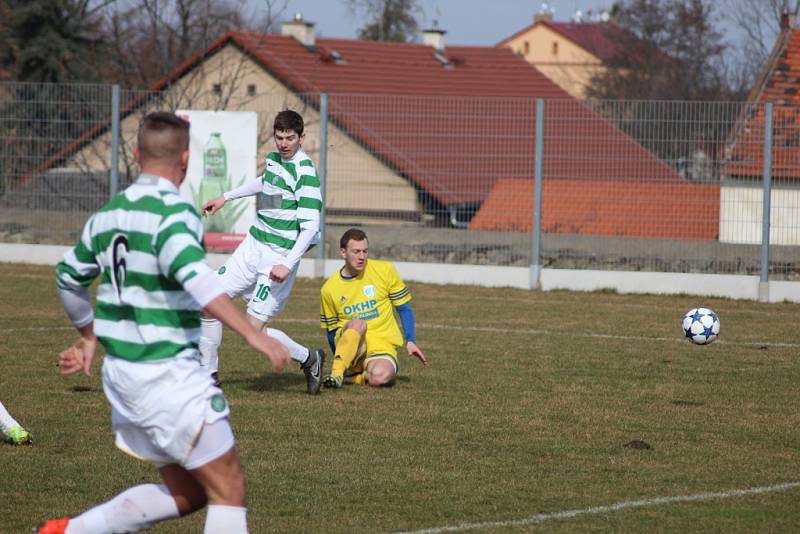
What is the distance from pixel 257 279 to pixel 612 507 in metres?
4.03

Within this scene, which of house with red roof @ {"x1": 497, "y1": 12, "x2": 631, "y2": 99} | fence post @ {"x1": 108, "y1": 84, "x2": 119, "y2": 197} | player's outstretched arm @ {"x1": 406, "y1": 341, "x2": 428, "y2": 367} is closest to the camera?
player's outstretched arm @ {"x1": 406, "y1": 341, "x2": 428, "y2": 367}

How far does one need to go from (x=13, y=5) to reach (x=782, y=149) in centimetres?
2527

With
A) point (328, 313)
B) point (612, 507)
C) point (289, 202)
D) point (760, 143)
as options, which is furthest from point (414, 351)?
point (760, 143)

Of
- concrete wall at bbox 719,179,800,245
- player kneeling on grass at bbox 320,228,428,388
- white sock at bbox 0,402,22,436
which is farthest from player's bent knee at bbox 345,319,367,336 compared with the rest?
concrete wall at bbox 719,179,800,245

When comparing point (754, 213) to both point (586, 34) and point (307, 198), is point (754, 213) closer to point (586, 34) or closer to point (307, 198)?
point (307, 198)

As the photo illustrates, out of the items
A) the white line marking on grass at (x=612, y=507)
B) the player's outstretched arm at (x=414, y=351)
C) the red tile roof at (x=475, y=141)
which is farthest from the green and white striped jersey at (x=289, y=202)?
the red tile roof at (x=475, y=141)

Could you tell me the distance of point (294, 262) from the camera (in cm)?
920

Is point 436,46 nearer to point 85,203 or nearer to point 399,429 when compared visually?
point 85,203

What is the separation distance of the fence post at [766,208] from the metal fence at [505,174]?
2cm

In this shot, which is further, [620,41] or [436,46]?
[620,41]

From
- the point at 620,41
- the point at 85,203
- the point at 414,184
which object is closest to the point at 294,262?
the point at 414,184

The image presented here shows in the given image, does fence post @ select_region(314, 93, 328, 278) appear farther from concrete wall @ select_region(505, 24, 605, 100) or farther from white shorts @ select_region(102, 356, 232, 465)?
concrete wall @ select_region(505, 24, 605, 100)

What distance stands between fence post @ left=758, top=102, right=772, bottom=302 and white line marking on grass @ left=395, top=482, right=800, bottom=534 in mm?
11025

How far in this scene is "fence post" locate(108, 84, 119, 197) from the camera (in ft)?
66.6
